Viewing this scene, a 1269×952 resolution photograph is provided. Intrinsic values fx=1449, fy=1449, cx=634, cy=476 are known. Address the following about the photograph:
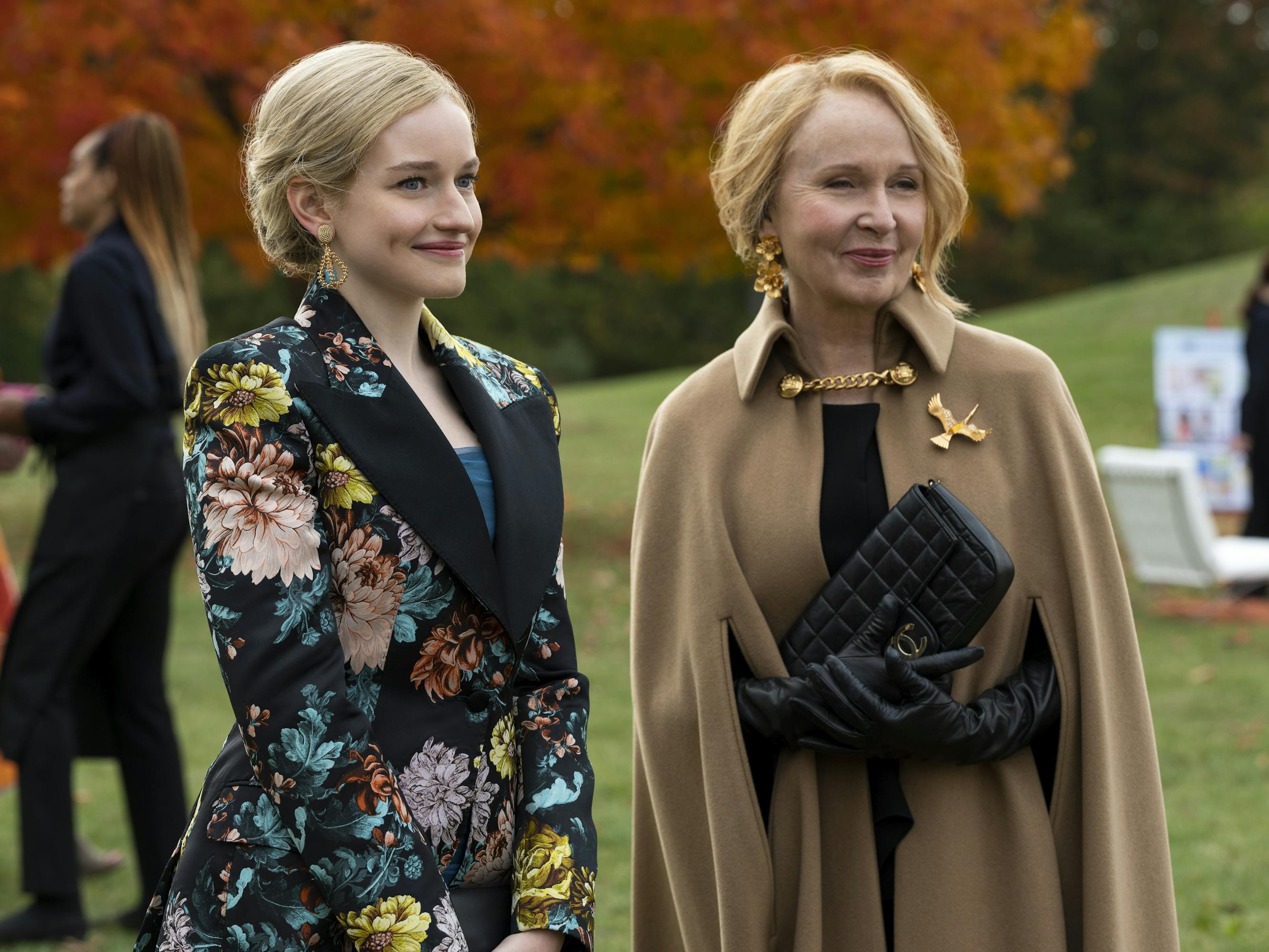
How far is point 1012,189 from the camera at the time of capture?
1200 cm

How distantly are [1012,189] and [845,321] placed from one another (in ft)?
31.9

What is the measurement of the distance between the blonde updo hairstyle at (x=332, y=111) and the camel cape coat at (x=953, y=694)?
102cm

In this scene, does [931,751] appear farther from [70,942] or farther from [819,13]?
[819,13]

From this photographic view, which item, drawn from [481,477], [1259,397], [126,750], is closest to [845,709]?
[481,477]

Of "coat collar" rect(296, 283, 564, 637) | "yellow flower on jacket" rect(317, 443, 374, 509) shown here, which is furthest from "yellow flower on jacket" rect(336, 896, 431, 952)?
"yellow flower on jacket" rect(317, 443, 374, 509)

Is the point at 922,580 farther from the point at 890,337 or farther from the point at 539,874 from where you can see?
the point at 539,874

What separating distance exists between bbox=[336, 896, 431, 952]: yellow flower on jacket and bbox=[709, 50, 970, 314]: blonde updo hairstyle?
63.4 inches

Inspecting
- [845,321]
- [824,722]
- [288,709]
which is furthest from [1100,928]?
[288,709]

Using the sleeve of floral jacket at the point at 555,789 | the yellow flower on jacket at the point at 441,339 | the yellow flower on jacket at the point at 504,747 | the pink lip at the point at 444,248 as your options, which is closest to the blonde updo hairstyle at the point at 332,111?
the pink lip at the point at 444,248

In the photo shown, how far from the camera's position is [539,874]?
212 cm

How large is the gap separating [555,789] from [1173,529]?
7899mm

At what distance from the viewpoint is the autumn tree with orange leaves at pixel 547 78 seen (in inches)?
375

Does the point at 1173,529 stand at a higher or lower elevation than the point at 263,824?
higher

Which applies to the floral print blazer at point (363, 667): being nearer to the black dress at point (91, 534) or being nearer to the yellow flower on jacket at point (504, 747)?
the yellow flower on jacket at point (504, 747)
